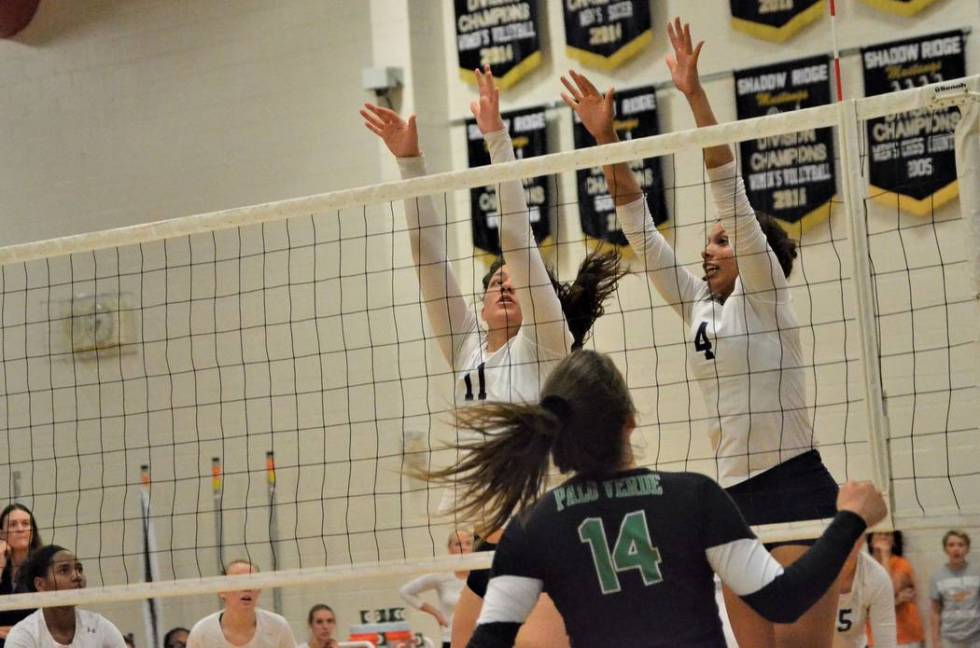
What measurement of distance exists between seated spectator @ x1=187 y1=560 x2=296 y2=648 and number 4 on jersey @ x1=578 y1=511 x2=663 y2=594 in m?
5.11

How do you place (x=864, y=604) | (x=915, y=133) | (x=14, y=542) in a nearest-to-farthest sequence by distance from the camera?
(x=864, y=604)
(x=14, y=542)
(x=915, y=133)

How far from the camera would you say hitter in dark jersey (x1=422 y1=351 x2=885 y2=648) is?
268cm

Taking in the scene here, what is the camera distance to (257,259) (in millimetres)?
10609

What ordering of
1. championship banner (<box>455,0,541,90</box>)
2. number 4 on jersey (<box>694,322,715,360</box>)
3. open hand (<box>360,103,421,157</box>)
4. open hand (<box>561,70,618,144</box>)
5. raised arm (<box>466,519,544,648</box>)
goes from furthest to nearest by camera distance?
championship banner (<box>455,0,541,90</box>) < open hand (<box>360,103,421,157</box>) < open hand (<box>561,70,618,144</box>) < number 4 on jersey (<box>694,322,715,360</box>) < raised arm (<box>466,519,544,648</box>)

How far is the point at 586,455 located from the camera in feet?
9.30

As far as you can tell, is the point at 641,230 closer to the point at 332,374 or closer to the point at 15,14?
the point at 332,374

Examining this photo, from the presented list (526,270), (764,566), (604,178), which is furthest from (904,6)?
(764,566)

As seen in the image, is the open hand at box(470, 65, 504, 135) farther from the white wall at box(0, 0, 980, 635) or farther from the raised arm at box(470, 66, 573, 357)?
the white wall at box(0, 0, 980, 635)

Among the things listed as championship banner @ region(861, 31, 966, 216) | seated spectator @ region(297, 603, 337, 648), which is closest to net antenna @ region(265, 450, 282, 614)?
seated spectator @ region(297, 603, 337, 648)

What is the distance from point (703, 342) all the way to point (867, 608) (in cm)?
306

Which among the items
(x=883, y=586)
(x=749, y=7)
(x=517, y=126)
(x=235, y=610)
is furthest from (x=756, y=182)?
(x=235, y=610)

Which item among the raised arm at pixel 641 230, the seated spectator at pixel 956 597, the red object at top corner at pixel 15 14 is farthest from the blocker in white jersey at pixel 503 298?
the red object at top corner at pixel 15 14

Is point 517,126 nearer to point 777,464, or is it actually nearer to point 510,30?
point 510,30

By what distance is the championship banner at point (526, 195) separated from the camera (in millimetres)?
9664
